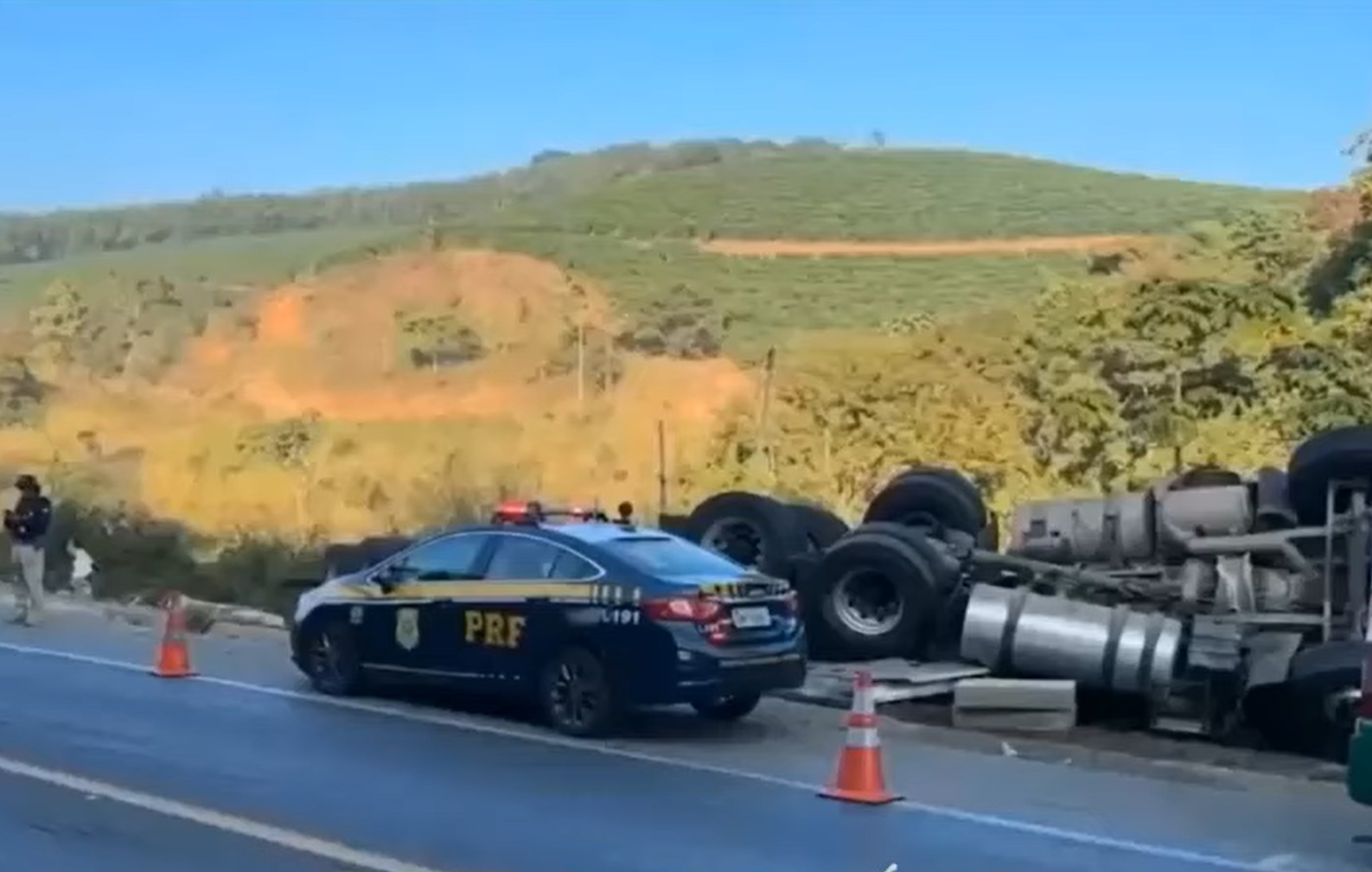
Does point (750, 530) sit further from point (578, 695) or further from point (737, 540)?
point (578, 695)

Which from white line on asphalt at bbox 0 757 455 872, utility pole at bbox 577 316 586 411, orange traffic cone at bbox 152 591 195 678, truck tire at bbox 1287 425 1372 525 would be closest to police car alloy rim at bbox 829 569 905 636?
truck tire at bbox 1287 425 1372 525

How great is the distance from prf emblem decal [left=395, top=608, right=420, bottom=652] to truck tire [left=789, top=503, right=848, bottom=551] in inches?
183

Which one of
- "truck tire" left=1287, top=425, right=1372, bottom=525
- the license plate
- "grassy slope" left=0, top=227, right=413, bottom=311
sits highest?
"grassy slope" left=0, top=227, right=413, bottom=311

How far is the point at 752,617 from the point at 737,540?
485cm

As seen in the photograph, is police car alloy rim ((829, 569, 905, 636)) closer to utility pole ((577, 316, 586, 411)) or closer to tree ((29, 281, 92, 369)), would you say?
utility pole ((577, 316, 586, 411))

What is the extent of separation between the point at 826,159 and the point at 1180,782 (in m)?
88.1

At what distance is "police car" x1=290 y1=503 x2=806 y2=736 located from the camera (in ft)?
47.0

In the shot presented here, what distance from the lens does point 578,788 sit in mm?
12195

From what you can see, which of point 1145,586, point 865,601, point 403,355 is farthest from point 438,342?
point 1145,586

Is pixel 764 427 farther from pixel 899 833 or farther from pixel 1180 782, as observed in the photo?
pixel 899 833

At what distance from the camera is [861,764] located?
1201 centimetres

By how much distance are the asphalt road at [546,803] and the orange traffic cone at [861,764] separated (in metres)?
0.22

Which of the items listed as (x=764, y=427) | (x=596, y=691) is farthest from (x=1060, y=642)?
(x=764, y=427)

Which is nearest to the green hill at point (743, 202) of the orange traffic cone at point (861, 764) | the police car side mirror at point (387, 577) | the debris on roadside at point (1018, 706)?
the debris on roadside at point (1018, 706)
